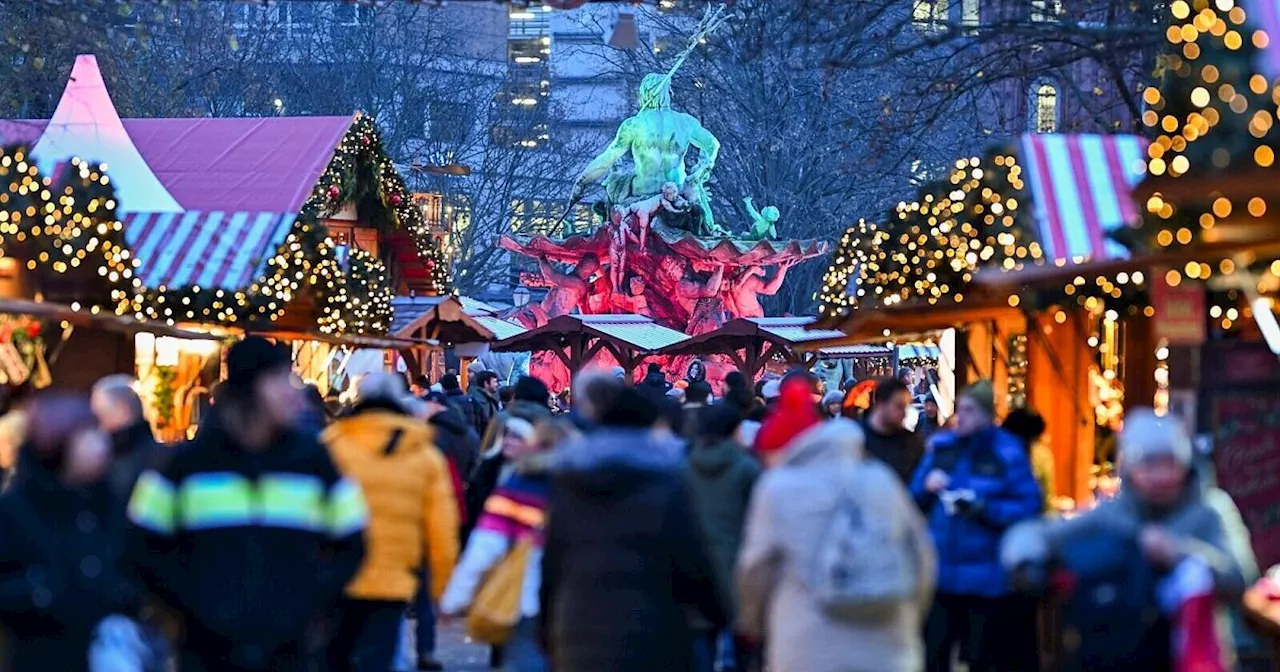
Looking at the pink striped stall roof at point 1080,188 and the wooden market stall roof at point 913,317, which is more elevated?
the pink striped stall roof at point 1080,188

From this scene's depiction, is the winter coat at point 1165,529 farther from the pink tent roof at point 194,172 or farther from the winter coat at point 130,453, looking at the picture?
the pink tent roof at point 194,172

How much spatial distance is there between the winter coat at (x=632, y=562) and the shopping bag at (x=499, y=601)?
1474 millimetres

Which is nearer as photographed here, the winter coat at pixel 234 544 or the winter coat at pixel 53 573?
the winter coat at pixel 234 544

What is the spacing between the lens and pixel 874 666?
26.2 ft

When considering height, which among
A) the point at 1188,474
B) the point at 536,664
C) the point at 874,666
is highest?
the point at 1188,474

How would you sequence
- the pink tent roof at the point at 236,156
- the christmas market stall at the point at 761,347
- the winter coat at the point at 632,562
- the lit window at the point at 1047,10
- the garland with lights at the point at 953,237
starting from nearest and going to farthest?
1. the winter coat at the point at 632,562
2. the lit window at the point at 1047,10
3. the garland with lights at the point at 953,237
4. the pink tent roof at the point at 236,156
5. the christmas market stall at the point at 761,347

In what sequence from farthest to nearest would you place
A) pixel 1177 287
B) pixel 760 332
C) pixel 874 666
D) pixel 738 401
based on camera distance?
pixel 760 332
pixel 738 401
pixel 1177 287
pixel 874 666

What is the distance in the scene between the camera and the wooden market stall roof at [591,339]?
4112 centimetres

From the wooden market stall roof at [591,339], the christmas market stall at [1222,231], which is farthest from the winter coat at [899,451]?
the wooden market stall roof at [591,339]

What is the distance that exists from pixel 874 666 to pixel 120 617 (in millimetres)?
2462

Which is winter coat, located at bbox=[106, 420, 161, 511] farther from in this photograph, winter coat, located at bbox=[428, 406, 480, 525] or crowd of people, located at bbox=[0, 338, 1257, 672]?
winter coat, located at bbox=[428, 406, 480, 525]

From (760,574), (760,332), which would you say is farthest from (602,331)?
(760,574)

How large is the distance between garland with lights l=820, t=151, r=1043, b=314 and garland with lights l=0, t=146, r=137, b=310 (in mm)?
7084

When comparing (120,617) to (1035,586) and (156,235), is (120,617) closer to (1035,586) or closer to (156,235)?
(1035,586)
